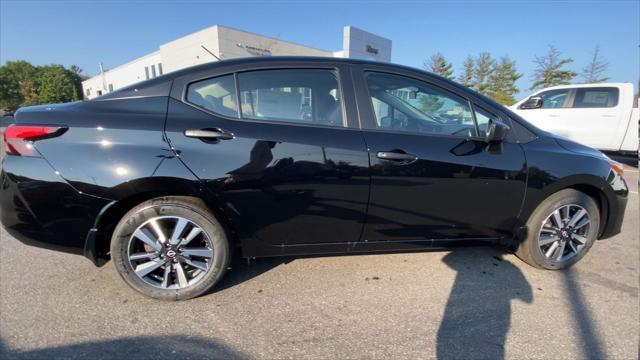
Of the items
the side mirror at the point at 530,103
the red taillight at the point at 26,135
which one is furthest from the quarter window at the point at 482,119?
the side mirror at the point at 530,103

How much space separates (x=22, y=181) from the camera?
1949 millimetres

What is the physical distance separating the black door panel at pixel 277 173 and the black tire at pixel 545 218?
1482 mm

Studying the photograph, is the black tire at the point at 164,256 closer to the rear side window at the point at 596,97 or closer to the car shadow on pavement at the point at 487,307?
the car shadow on pavement at the point at 487,307

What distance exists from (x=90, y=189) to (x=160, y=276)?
29.6 inches

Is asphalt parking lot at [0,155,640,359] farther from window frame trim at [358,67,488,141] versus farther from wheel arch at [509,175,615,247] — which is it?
window frame trim at [358,67,488,141]

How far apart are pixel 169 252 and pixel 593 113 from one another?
9512mm

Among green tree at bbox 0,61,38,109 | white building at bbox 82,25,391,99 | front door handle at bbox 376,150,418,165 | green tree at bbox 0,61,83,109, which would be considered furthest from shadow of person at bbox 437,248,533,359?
green tree at bbox 0,61,38,109

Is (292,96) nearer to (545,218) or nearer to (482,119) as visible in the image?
(482,119)

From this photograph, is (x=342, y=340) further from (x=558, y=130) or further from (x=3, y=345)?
(x=558, y=130)

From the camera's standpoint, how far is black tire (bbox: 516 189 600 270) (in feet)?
8.39

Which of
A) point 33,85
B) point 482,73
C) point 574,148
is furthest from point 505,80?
point 33,85

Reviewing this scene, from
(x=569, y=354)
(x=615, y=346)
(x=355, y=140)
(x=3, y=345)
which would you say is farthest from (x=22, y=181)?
(x=615, y=346)

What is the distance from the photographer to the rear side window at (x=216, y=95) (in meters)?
2.13

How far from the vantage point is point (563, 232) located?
8.64ft
